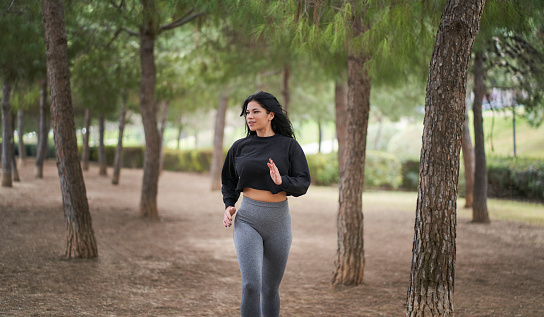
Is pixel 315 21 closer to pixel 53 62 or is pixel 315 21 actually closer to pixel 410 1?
pixel 410 1

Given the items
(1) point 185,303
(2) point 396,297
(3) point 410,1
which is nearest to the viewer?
(3) point 410,1

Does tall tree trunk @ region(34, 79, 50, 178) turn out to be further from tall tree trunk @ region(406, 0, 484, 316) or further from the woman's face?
tall tree trunk @ region(406, 0, 484, 316)

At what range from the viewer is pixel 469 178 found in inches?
539

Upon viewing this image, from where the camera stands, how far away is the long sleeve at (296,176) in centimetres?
305

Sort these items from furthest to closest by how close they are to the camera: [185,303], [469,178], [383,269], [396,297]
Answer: [469,178]
[383,269]
[396,297]
[185,303]

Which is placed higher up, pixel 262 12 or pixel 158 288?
pixel 262 12

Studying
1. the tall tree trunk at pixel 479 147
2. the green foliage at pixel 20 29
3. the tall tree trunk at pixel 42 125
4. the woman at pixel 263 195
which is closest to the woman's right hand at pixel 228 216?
the woman at pixel 263 195

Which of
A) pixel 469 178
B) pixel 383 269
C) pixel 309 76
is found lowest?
pixel 383 269

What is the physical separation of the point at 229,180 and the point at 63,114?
3.78 m

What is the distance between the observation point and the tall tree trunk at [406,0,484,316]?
3.34 m

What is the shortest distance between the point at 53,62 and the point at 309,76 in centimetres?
873

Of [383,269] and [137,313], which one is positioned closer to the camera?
[137,313]

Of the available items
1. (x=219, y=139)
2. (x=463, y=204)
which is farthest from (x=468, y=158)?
(x=219, y=139)

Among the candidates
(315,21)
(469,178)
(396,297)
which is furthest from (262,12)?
(469,178)
